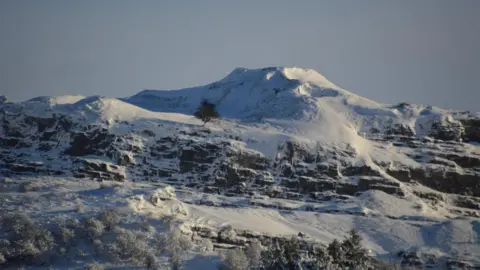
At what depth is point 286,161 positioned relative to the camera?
172 metres

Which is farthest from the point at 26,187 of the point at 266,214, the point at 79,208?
the point at 266,214

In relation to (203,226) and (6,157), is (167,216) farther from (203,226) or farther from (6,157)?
(6,157)

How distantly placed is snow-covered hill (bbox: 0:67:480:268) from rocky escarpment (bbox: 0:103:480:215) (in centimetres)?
26

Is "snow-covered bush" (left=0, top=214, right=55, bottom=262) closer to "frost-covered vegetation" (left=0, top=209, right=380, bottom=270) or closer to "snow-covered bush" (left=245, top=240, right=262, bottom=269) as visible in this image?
"frost-covered vegetation" (left=0, top=209, right=380, bottom=270)

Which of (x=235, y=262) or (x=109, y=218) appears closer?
(x=235, y=262)

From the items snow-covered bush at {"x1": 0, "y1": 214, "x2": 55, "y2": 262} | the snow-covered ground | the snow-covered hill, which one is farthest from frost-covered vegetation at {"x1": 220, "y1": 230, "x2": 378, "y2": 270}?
the snow-covered hill

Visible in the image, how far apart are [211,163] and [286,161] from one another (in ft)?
60.1

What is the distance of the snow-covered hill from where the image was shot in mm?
153625

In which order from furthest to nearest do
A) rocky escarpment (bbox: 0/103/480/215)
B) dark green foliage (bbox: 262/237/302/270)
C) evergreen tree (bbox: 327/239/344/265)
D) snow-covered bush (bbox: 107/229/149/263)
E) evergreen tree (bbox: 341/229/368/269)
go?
rocky escarpment (bbox: 0/103/480/215)
snow-covered bush (bbox: 107/229/149/263)
evergreen tree (bbox: 327/239/344/265)
evergreen tree (bbox: 341/229/368/269)
dark green foliage (bbox: 262/237/302/270)

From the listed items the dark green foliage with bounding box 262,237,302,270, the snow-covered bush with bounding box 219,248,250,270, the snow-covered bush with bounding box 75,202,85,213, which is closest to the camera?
the dark green foliage with bounding box 262,237,302,270

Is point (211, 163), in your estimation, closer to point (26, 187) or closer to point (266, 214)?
point (266, 214)

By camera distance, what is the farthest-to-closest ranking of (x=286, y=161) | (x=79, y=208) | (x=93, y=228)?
(x=286, y=161), (x=79, y=208), (x=93, y=228)

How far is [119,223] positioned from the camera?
120m

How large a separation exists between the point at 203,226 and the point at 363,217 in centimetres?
4218
